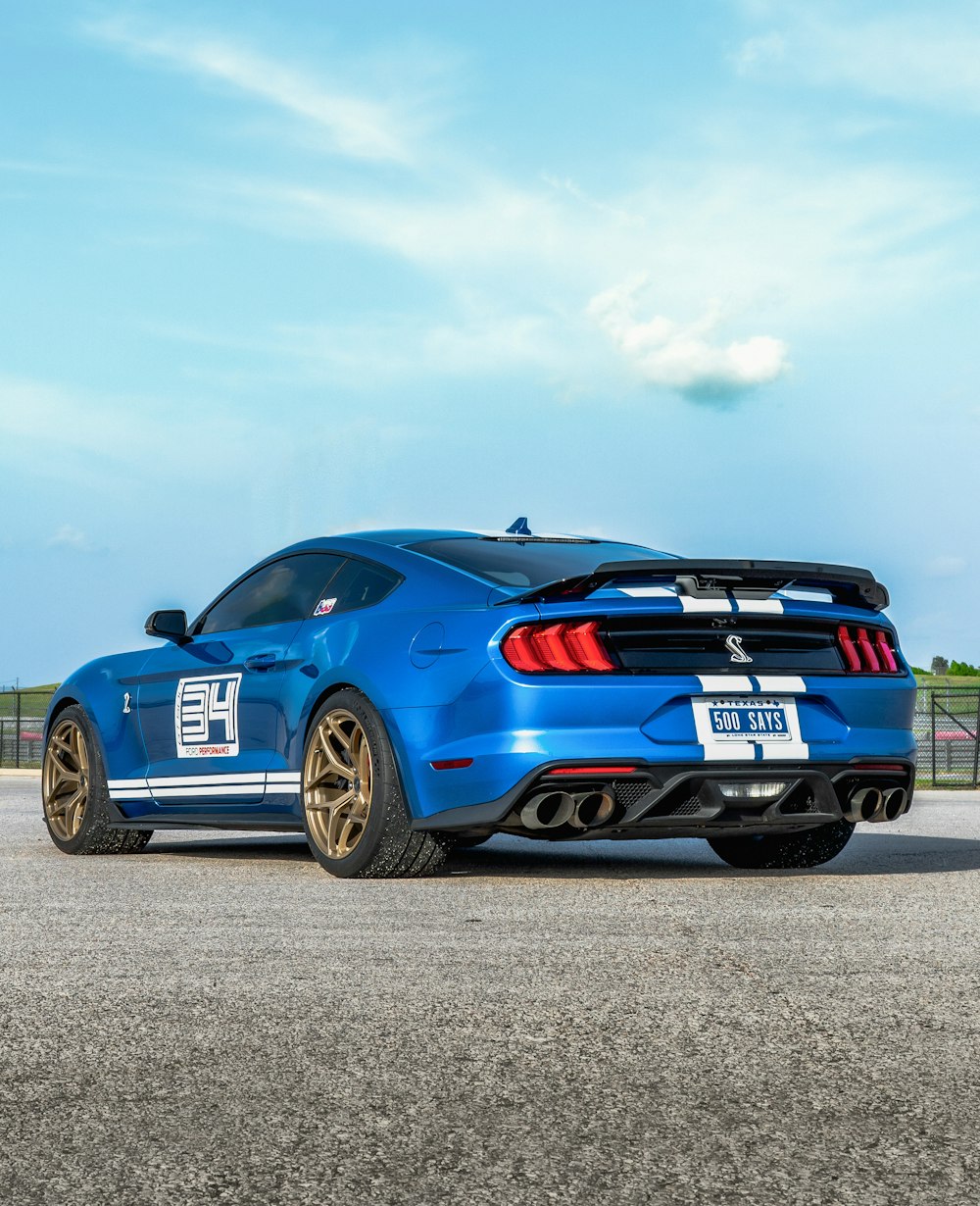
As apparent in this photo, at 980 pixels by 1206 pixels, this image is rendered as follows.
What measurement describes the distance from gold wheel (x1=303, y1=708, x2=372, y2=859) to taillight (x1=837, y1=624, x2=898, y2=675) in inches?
78.5

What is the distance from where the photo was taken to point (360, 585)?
6941mm

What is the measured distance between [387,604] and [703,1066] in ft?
11.8

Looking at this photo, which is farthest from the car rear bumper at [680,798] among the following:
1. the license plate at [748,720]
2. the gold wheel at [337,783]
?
the gold wheel at [337,783]

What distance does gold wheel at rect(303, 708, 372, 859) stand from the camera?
646 cm

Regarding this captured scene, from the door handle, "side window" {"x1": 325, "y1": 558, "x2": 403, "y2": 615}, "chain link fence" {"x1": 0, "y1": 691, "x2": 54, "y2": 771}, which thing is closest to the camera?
"side window" {"x1": 325, "y1": 558, "x2": 403, "y2": 615}

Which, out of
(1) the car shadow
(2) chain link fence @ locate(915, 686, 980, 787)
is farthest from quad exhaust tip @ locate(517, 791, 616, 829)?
(2) chain link fence @ locate(915, 686, 980, 787)

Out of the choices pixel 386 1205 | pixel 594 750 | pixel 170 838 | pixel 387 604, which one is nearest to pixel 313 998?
pixel 386 1205

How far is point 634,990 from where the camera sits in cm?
404

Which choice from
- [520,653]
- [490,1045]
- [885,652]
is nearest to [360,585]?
[520,653]

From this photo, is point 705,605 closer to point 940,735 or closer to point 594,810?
point 594,810

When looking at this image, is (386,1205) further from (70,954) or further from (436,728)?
(436,728)

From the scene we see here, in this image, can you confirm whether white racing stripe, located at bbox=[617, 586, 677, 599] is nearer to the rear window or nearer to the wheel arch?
the rear window

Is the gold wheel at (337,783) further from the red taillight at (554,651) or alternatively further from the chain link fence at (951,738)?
the chain link fence at (951,738)

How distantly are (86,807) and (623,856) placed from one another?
2.76m
